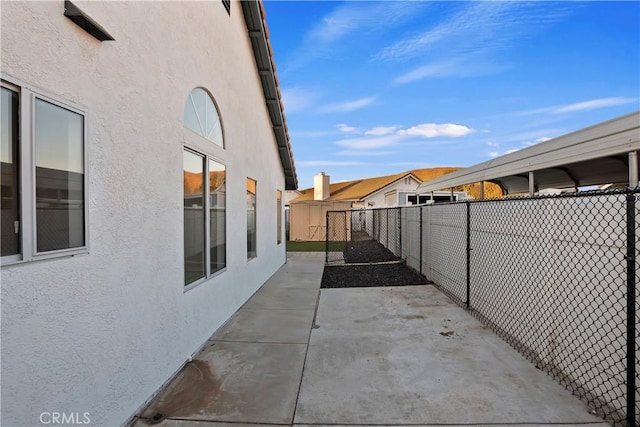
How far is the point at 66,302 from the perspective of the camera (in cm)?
207

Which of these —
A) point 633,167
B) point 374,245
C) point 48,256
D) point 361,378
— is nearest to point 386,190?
point 374,245

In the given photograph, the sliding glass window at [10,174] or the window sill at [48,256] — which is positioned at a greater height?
the sliding glass window at [10,174]

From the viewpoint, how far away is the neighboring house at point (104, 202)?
6.02 feet

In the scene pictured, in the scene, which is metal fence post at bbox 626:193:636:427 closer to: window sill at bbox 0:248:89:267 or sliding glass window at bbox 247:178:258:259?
window sill at bbox 0:248:89:267

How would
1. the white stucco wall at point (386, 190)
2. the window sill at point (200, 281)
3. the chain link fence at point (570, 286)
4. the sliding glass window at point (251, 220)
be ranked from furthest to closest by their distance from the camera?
the white stucco wall at point (386, 190) → the sliding glass window at point (251, 220) → the window sill at point (200, 281) → the chain link fence at point (570, 286)

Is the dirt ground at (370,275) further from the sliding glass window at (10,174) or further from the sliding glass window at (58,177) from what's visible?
the sliding glass window at (10,174)

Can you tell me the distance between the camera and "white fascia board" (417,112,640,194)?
17.0ft

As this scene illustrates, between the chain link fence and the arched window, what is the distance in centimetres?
427

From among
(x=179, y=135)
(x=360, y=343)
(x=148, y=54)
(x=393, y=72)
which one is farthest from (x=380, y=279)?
(x=393, y=72)

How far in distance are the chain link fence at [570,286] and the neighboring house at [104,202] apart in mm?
3996

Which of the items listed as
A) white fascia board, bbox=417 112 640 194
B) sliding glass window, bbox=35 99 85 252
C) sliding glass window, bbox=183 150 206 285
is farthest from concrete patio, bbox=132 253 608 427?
white fascia board, bbox=417 112 640 194

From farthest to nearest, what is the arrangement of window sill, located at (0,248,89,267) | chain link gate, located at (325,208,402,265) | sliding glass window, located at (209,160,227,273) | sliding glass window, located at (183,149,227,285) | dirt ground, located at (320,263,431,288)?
chain link gate, located at (325,208,402,265)
dirt ground, located at (320,263,431,288)
sliding glass window, located at (209,160,227,273)
sliding glass window, located at (183,149,227,285)
window sill, located at (0,248,89,267)

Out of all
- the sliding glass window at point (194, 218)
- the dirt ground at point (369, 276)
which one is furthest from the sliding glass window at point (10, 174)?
the dirt ground at point (369, 276)

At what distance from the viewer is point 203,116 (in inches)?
180
